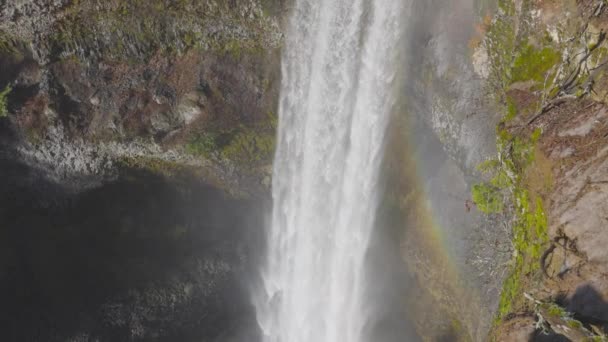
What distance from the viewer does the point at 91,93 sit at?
14.2 meters

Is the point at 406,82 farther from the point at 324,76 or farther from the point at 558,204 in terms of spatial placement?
the point at 558,204

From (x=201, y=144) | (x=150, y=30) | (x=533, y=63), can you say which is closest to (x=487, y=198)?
(x=533, y=63)

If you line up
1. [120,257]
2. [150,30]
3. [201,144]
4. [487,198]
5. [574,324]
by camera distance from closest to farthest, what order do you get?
[574,324]
[487,198]
[150,30]
[201,144]
[120,257]

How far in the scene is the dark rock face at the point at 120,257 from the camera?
14.2 meters

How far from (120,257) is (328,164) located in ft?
25.0

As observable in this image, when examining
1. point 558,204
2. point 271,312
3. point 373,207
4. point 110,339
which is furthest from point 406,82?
point 110,339

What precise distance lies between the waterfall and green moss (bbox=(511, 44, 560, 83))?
3252 mm

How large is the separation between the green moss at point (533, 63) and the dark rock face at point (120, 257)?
32.7 feet

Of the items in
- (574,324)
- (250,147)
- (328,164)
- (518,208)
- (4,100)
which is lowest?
(574,324)

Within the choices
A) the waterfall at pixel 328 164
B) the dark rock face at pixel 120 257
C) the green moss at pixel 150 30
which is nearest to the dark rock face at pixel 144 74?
the green moss at pixel 150 30

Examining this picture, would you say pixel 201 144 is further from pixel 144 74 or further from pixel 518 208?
pixel 518 208

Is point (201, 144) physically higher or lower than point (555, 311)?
higher

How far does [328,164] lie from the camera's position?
13.6 metres

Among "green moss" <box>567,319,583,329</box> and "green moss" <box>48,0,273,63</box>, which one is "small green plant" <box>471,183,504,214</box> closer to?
"green moss" <box>567,319,583,329</box>
